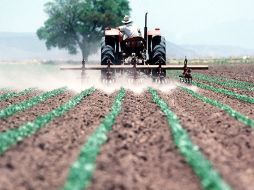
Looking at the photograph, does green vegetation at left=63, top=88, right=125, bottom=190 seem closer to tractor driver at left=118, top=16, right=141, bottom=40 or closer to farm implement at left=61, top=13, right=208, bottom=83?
farm implement at left=61, top=13, right=208, bottom=83

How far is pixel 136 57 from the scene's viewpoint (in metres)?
18.5

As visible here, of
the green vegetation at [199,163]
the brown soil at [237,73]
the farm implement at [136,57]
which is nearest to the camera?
the green vegetation at [199,163]

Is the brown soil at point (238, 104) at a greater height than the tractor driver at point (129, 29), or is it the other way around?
the tractor driver at point (129, 29)

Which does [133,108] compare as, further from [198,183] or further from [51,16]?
[51,16]

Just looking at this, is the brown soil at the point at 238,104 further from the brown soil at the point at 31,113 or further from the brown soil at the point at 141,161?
the brown soil at the point at 31,113

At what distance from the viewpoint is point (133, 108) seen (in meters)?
12.5

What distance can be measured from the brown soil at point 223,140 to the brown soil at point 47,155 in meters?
1.78

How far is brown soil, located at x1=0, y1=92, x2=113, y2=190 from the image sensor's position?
5875mm

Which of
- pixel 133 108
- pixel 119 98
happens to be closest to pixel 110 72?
pixel 119 98

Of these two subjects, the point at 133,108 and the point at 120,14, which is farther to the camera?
the point at 120,14

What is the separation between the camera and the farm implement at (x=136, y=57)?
17.3 m

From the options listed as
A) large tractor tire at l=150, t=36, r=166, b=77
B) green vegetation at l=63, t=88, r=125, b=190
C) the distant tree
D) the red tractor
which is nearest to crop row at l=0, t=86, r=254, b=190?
green vegetation at l=63, t=88, r=125, b=190

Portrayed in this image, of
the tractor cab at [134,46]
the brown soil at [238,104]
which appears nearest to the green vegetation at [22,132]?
the brown soil at [238,104]

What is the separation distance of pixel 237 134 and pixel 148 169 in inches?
113
